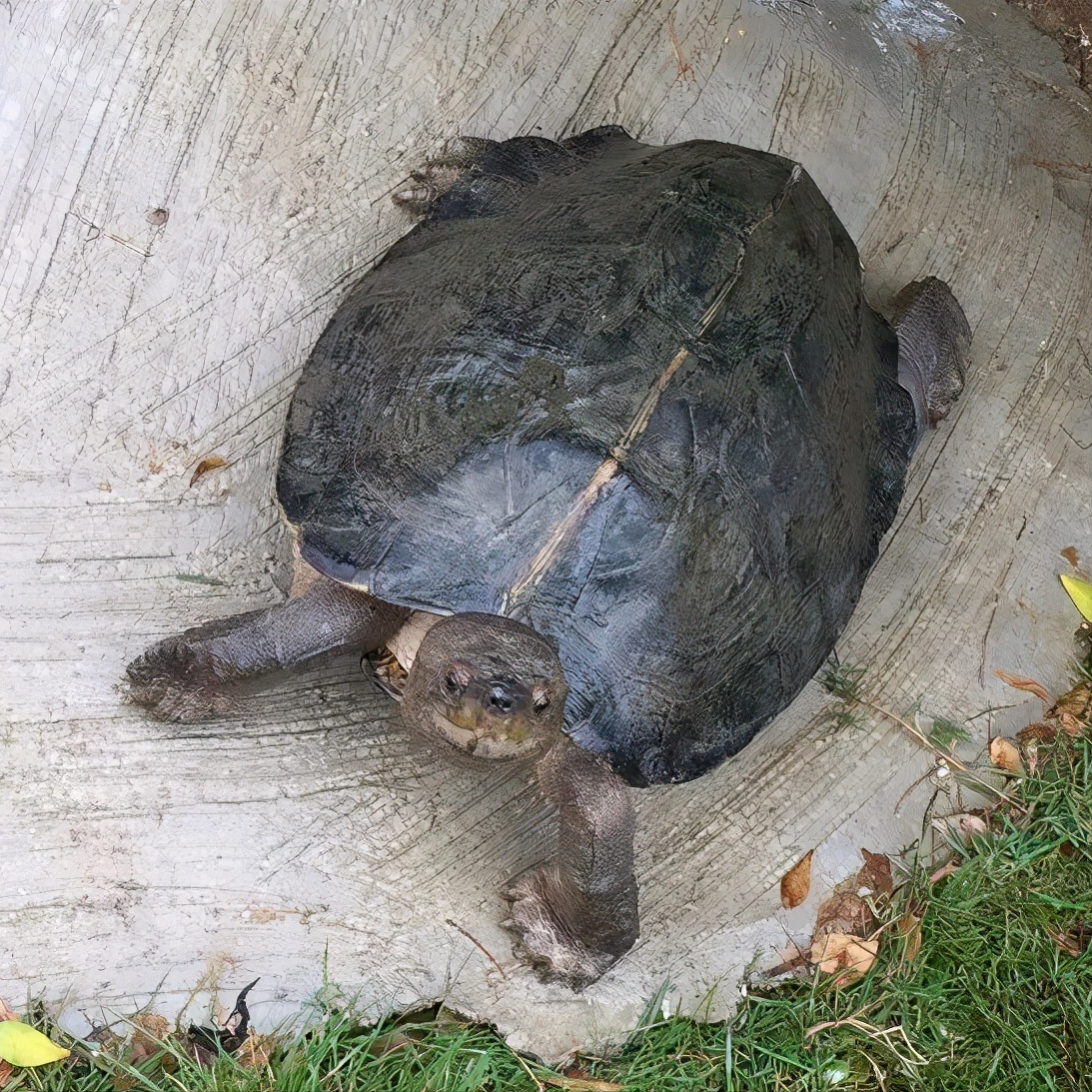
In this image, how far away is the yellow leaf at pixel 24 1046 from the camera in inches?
91.2

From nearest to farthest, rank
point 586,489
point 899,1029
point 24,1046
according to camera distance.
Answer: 1. point 586,489
2. point 24,1046
3. point 899,1029

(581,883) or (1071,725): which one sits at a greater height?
(1071,725)

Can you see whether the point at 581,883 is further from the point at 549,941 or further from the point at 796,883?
the point at 796,883

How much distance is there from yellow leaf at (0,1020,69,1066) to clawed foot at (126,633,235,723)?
675mm

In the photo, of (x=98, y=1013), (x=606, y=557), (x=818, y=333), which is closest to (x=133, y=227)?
(x=606, y=557)

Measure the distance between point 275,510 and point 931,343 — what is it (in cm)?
171

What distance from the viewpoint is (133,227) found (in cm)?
267

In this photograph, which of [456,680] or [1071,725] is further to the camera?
[1071,725]

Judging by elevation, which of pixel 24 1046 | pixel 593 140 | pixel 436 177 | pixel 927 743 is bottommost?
pixel 24 1046

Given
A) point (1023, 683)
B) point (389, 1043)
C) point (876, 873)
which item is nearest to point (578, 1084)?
point (389, 1043)

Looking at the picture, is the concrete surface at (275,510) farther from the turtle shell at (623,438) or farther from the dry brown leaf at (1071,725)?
the turtle shell at (623,438)

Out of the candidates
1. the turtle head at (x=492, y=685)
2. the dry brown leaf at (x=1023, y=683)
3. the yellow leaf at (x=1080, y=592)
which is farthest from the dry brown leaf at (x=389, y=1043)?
the yellow leaf at (x=1080, y=592)

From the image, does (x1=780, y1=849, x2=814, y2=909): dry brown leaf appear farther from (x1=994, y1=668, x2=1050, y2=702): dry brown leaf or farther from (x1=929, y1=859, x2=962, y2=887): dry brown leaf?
(x1=994, y1=668, x2=1050, y2=702): dry brown leaf

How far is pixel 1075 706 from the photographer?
301 centimetres
